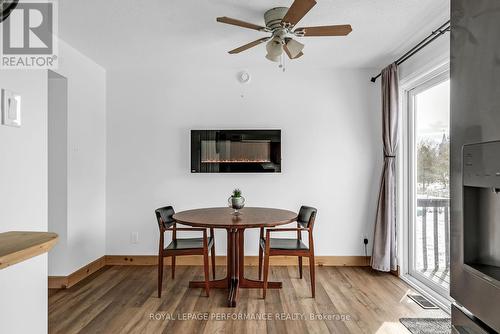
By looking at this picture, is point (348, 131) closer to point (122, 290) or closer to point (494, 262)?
point (122, 290)

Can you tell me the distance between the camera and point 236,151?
420 centimetres

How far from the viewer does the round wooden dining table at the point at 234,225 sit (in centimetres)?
289

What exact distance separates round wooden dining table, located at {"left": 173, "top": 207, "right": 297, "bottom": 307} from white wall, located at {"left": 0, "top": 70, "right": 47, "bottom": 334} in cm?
132

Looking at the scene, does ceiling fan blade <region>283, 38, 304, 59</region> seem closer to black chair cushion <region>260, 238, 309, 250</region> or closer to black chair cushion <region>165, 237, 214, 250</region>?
black chair cushion <region>260, 238, 309, 250</region>

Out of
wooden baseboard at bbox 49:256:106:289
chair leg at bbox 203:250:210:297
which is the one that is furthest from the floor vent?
wooden baseboard at bbox 49:256:106:289

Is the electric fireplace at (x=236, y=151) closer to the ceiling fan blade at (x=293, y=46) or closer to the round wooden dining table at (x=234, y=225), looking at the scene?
the round wooden dining table at (x=234, y=225)

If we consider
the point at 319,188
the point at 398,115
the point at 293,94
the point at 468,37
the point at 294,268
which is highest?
the point at 293,94

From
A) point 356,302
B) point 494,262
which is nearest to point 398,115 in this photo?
point 356,302

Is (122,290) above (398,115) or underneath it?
underneath

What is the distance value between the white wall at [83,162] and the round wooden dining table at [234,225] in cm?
124

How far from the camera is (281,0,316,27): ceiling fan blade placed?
2.11m

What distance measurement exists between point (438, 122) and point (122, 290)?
11.7 ft

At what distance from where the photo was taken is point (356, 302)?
3.03 metres

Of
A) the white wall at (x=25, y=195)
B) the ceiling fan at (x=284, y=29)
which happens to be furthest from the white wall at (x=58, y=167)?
the ceiling fan at (x=284, y=29)
